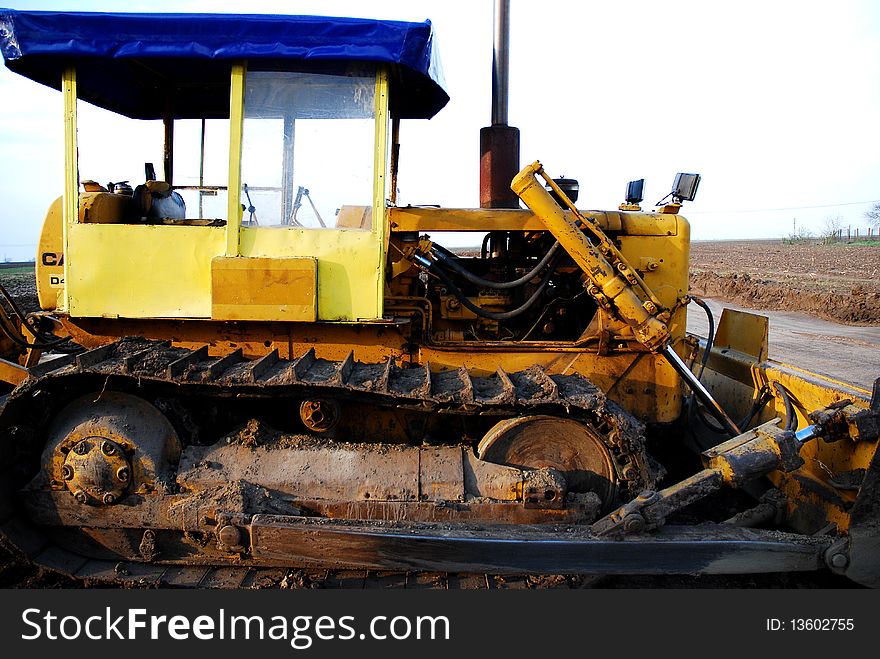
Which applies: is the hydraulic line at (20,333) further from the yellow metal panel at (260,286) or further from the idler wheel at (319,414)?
the idler wheel at (319,414)

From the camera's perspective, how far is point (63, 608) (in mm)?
3186

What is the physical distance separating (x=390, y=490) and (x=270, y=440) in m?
0.81

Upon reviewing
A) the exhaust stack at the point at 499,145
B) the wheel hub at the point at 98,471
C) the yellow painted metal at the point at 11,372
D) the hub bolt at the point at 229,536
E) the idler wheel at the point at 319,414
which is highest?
the exhaust stack at the point at 499,145

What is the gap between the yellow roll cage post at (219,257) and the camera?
3795mm

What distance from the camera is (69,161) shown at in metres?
3.85

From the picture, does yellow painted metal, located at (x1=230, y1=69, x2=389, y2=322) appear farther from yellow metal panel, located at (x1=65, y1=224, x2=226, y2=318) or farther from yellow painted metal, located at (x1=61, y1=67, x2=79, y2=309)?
yellow painted metal, located at (x1=61, y1=67, x2=79, y2=309)

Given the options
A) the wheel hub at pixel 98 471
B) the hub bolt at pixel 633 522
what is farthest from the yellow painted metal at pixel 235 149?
the hub bolt at pixel 633 522

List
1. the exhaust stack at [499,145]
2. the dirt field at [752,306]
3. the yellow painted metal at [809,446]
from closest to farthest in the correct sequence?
the dirt field at [752,306]
the yellow painted metal at [809,446]
the exhaust stack at [499,145]

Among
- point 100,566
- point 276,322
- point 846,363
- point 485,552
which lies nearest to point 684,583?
point 485,552

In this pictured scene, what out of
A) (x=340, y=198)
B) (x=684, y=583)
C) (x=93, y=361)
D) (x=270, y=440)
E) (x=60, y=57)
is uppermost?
(x=60, y=57)

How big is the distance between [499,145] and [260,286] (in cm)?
261

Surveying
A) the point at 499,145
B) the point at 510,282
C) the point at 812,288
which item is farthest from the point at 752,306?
the point at 510,282

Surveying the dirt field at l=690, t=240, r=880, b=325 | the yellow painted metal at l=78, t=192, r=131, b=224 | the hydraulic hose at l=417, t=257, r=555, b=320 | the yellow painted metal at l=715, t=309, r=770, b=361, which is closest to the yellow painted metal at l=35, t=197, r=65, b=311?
the yellow painted metal at l=78, t=192, r=131, b=224

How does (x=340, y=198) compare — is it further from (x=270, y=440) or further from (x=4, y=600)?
(x=4, y=600)
